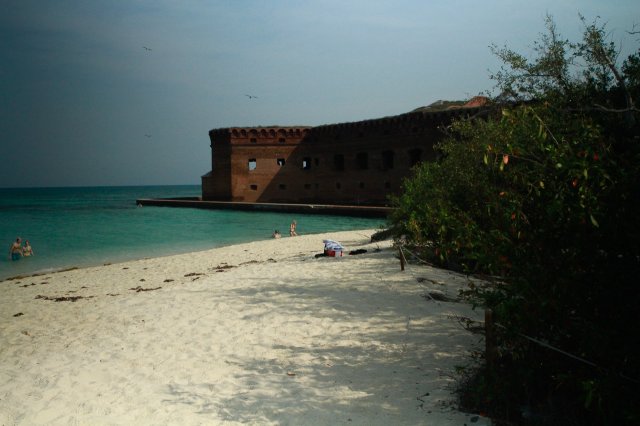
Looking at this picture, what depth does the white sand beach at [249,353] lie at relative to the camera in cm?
382

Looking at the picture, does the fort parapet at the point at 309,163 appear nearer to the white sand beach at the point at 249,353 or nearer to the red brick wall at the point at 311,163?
the red brick wall at the point at 311,163

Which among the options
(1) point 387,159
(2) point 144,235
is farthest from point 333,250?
(1) point 387,159

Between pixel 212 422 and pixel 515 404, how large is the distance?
227 centimetres

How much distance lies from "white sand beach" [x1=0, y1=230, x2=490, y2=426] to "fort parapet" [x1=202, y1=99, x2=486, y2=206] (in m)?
23.5

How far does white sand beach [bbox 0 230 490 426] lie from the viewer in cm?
382

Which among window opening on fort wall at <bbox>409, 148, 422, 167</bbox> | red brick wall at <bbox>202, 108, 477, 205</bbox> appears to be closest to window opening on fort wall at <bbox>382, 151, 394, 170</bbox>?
red brick wall at <bbox>202, 108, 477, 205</bbox>

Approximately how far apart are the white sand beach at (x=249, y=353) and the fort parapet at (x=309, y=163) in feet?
77.0

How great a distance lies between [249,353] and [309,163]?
33.1m

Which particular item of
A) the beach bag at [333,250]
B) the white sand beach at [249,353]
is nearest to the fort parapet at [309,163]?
the beach bag at [333,250]

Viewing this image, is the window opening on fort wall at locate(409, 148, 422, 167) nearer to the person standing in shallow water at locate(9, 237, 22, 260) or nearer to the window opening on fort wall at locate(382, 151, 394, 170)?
the window opening on fort wall at locate(382, 151, 394, 170)

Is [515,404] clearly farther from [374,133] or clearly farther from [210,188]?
[210,188]

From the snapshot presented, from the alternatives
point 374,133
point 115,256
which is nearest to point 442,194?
point 115,256

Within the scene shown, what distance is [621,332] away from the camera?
2461mm

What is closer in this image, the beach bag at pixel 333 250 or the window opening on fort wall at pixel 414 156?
the beach bag at pixel 333 250
